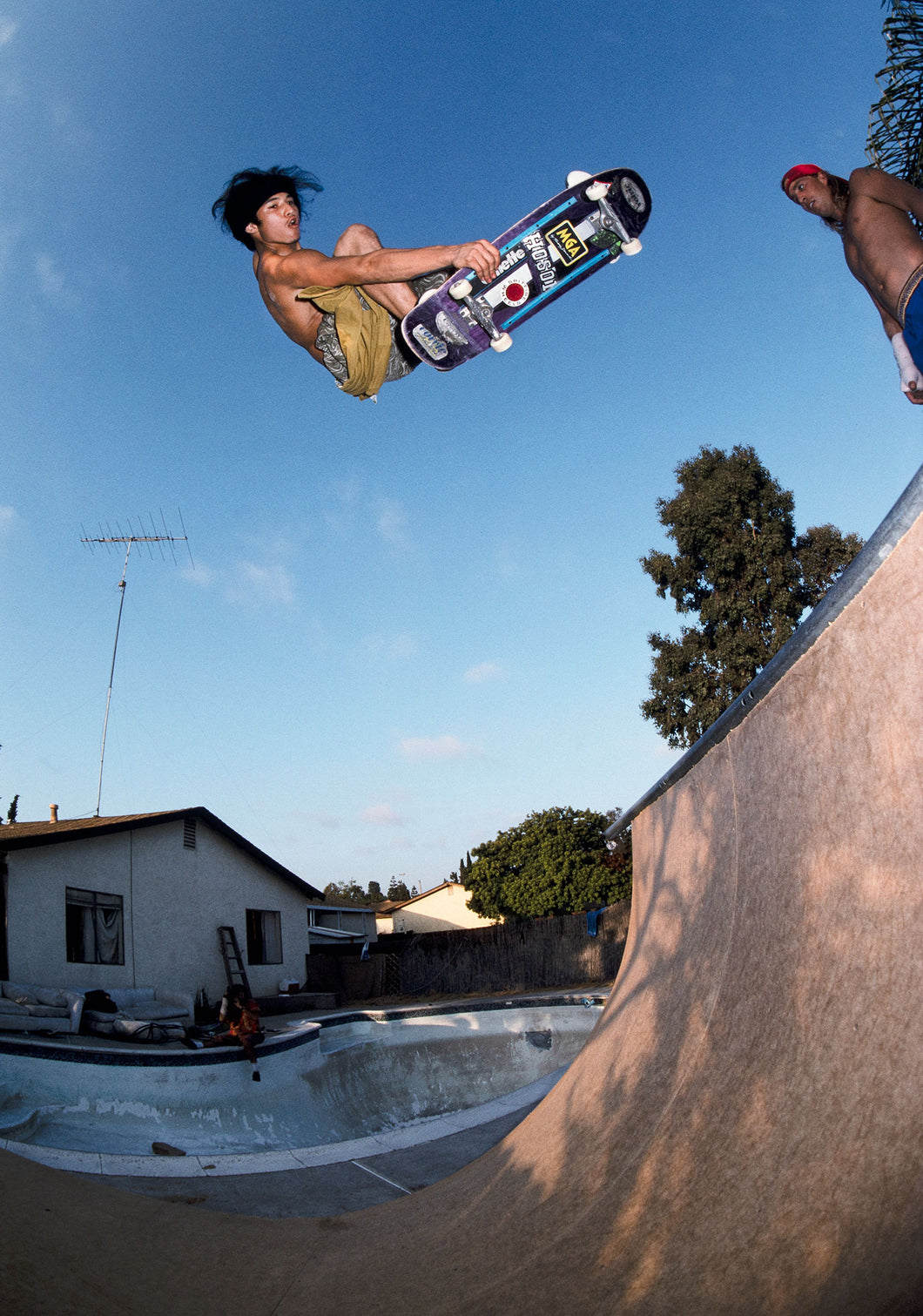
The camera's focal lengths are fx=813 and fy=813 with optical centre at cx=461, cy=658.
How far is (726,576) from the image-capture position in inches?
730

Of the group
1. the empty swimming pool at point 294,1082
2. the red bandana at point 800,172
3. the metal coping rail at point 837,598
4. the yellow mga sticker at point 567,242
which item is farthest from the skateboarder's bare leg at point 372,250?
the empty swimming pool at point 294,1082

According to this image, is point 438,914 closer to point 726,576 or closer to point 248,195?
point 726,576

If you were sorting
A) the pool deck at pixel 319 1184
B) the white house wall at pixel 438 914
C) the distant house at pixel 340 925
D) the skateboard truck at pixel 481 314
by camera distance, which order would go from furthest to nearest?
the white house wall at pixel 438 914
the distant house at pixel 340 925
the pool deck at pixel 319 1184
the skateboard truck at pixel 481 314

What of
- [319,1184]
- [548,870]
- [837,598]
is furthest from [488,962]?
[837,598]

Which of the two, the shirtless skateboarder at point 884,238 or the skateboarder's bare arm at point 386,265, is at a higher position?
the skateboarder's bare arm at point 386,265

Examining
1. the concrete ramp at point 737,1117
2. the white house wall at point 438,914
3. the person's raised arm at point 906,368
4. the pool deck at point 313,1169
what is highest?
the person's raised arm at point 906,368

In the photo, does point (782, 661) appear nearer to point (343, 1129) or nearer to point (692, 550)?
point (343, 1129)

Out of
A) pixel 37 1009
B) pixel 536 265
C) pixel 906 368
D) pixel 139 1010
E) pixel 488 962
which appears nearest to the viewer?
pixel 906 368

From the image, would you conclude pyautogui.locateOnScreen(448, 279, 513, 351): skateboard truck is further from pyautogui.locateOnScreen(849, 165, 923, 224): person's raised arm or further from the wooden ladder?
the wooden ladder

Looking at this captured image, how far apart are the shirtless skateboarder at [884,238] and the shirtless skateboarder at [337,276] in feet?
3.42

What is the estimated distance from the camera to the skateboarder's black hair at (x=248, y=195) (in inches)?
121

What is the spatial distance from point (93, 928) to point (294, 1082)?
21.1 feet

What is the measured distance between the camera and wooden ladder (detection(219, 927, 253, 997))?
58.1 ft

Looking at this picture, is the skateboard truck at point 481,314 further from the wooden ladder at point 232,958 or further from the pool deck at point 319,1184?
the wooden ladder at point 232,958
